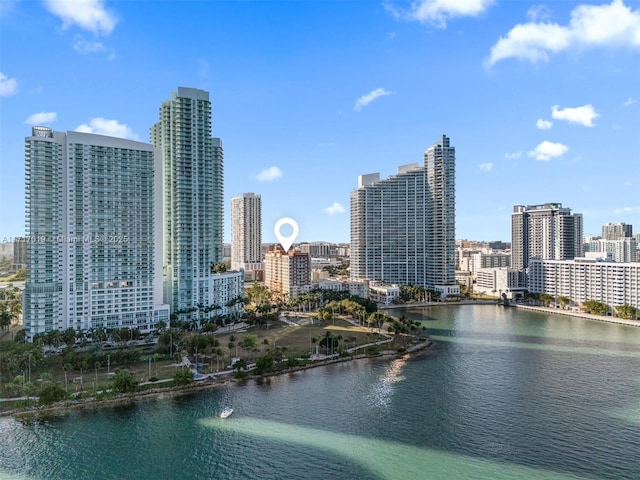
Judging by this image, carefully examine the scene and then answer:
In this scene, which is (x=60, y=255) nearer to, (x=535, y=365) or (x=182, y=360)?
(x=182, y=360)

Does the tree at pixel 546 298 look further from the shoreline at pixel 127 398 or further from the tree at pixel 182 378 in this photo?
the tree at pixel 182 378

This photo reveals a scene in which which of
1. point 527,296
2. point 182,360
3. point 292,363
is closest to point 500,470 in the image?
point 292,363

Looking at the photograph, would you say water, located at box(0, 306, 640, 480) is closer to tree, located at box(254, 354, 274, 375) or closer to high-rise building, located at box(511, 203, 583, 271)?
tree, located at box(254, 354, 274, 375)

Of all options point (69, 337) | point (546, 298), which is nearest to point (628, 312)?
point (546, 298)

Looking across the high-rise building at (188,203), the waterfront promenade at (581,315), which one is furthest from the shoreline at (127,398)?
the waterfront promenade at (581,315)

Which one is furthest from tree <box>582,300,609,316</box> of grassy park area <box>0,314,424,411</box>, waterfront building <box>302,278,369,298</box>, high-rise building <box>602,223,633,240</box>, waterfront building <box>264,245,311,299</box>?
high-rise building <box>602,223,633,240</box>

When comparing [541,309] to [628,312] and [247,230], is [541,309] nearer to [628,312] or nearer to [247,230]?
[628,312]
